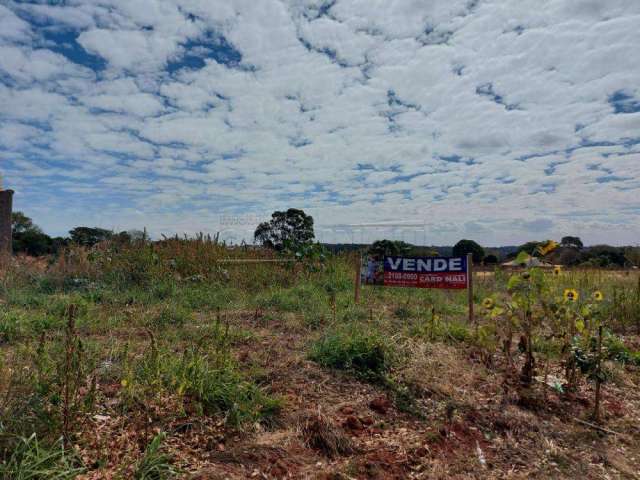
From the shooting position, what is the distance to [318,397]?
10.7ft

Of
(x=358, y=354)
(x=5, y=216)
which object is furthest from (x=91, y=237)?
(x=358, y=354)

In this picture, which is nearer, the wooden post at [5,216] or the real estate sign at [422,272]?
the real estate sign at [422,272]

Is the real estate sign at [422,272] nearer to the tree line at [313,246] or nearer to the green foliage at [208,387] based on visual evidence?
the tree line at [313,246]

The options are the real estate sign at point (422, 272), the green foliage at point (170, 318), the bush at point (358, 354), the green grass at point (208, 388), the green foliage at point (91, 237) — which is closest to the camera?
the green grass at point (208, 388)

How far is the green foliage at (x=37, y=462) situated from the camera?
1.97m

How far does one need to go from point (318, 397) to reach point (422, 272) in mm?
4185

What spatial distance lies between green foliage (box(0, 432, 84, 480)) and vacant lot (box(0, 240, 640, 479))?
0.01 metres

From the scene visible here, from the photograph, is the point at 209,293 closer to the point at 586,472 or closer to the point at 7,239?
the point at 586,472

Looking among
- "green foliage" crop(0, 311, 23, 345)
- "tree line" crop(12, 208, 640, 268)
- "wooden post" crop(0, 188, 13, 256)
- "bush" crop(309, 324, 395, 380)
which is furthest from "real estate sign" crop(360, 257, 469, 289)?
"wooden post" crop(0, 188, 13, 256)

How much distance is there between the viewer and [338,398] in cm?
328

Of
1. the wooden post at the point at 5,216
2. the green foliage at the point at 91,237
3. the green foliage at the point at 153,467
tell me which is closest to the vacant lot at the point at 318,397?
the green foliage at the point at 153,467

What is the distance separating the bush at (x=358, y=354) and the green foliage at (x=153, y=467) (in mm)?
1847

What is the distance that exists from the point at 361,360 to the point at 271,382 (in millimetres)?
874

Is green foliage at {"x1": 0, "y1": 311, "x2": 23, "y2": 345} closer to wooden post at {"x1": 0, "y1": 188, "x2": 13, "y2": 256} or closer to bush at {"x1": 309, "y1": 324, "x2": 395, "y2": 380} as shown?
bush at {"x1": 309, "y1": 324, "x2": 395, "y2": 380}
